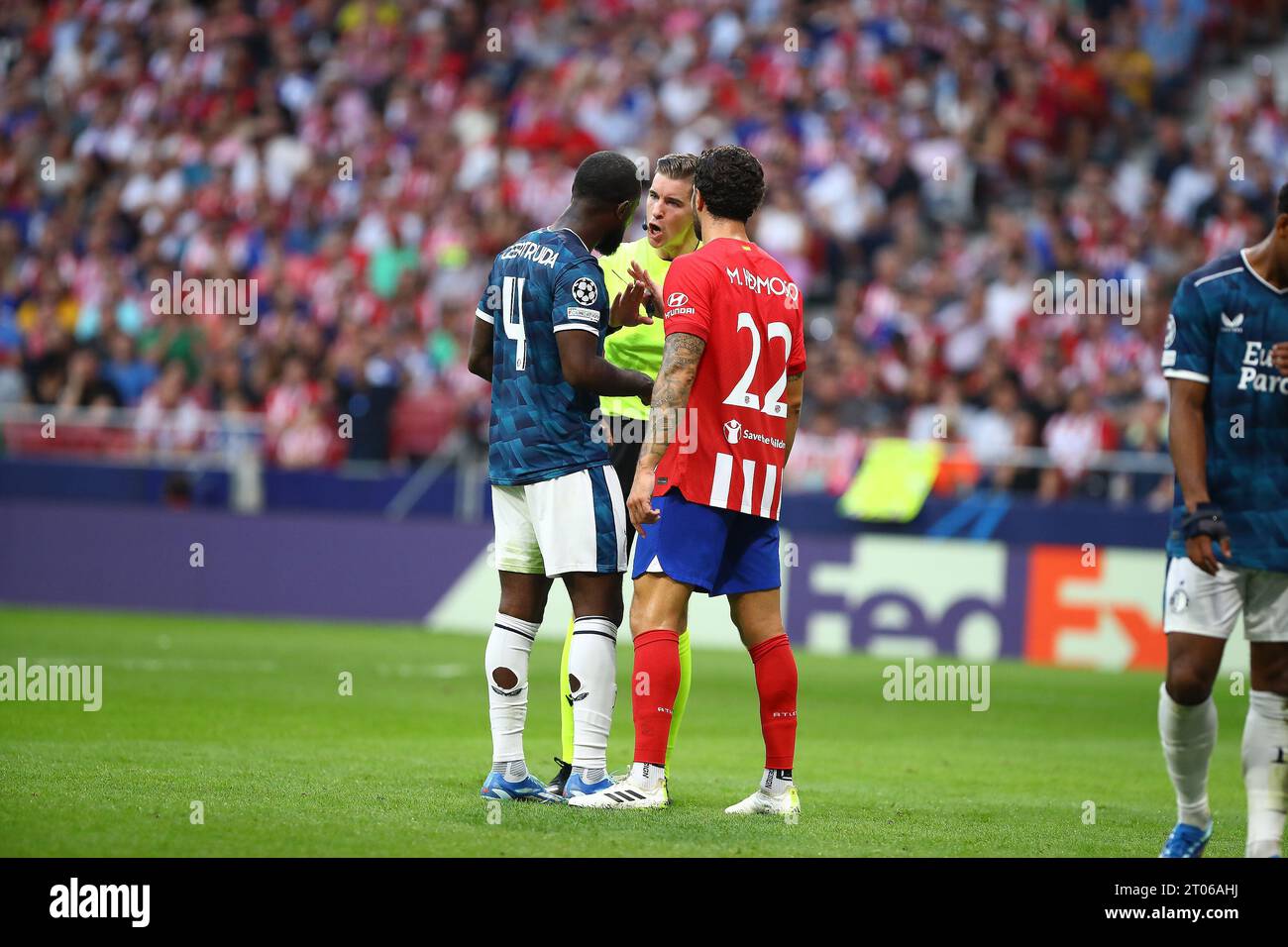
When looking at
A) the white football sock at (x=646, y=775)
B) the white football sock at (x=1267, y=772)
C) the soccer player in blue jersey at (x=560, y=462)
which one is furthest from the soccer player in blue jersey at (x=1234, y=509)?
the soccer player in blue jersey at (x=560, y=462)

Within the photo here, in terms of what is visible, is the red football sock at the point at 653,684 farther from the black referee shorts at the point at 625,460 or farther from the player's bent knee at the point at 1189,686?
the player's bent knee at the point at 1189,686

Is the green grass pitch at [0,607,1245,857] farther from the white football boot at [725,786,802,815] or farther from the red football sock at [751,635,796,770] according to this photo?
the red football sock at [751,635,796,770]

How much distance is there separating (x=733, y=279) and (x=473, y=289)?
15893 mm

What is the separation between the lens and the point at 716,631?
17875mm

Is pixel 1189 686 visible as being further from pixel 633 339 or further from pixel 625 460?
pixel 633 339

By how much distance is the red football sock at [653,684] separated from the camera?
24.0ft

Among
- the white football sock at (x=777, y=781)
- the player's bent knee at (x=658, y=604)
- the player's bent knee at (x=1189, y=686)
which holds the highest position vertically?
the player's bent knee at (x=658, y=604)

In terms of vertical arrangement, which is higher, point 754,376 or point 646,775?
point 754,376

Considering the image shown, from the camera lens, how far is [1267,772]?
259 inches

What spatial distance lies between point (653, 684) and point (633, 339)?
2.02m

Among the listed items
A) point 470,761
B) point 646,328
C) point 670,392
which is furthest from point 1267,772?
point 470,761

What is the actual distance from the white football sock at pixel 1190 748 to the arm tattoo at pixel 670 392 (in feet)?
7.20

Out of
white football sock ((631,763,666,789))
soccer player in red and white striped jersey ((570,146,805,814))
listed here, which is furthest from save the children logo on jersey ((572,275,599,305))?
white football sock ((631,763,666,789))
